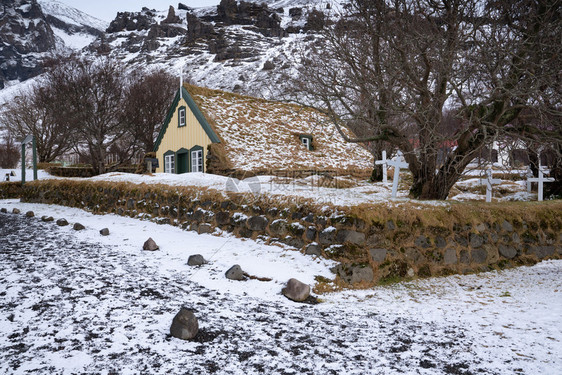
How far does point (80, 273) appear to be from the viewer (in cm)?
483

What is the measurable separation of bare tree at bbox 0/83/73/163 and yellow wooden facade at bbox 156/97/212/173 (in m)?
11.4

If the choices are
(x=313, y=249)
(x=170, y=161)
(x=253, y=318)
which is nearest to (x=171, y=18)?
(x=170, y=161)

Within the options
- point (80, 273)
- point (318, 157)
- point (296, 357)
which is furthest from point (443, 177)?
point (318, 157)

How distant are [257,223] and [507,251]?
4915 mm

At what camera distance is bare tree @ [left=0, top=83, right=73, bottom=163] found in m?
27.3

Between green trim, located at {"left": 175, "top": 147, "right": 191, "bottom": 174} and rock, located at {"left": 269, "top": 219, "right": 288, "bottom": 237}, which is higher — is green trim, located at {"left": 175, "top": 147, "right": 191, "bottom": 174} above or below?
above

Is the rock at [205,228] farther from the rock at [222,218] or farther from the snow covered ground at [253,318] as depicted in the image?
the snow covered ground at [253,318]

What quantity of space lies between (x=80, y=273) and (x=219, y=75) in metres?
95.7

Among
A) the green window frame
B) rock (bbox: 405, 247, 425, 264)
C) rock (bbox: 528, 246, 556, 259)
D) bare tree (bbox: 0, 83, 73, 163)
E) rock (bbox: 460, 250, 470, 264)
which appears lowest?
rock (bbox: 528, 246, 556, 259)

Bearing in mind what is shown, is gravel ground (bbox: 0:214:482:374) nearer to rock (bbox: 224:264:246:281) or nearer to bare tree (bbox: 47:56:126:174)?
rock (bbox: 224:264:246:281)

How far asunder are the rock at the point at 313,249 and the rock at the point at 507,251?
3.66 meters

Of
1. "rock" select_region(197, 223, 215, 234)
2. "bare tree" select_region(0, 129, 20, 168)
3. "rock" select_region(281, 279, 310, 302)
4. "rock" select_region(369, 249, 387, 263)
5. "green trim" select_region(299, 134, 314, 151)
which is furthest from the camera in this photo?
"bare tree" select_region(0, 129, 20, 168)

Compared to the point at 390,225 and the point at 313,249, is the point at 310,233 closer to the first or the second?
the point at 313,249

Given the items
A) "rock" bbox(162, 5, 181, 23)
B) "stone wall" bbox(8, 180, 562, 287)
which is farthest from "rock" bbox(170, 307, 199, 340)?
"rock" bbox(162, 5, 181, 23)
